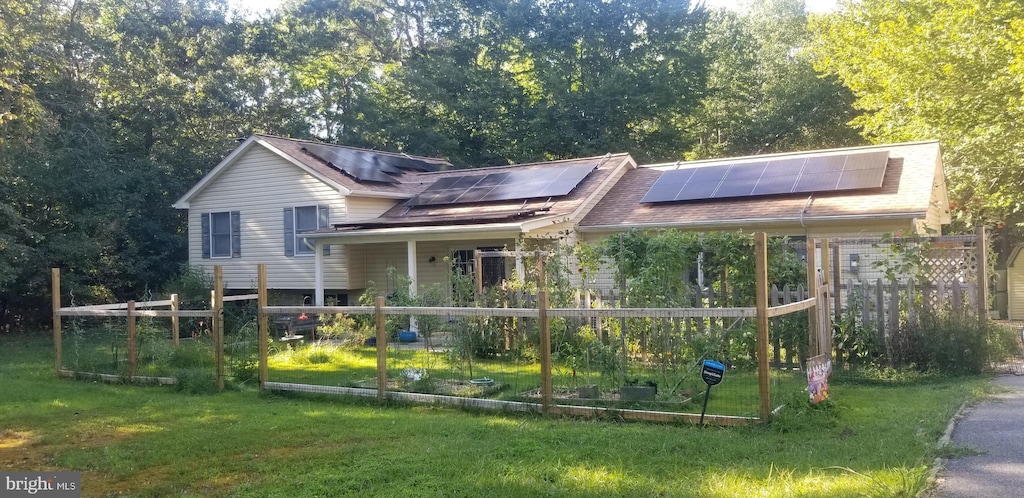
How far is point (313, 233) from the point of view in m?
18.1

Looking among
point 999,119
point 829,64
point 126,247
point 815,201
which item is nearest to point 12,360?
point 126,247

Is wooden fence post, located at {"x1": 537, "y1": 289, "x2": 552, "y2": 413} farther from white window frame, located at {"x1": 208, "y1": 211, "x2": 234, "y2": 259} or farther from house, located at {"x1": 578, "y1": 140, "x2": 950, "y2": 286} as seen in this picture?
white window frame, located at {"x1": 208, "y1": 211, "x2": 234, "y2": 259}

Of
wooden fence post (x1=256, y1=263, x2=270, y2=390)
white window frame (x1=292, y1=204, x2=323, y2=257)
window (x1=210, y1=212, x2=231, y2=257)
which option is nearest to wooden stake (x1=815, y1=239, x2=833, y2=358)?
wooden fence post (x1=256, y1=263, x2=270, y2=390)

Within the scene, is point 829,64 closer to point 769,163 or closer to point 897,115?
point 897,115

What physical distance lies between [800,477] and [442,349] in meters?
5.69

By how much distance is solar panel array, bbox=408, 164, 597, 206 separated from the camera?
18281 millimetres

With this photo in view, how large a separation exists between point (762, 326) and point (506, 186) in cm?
1281

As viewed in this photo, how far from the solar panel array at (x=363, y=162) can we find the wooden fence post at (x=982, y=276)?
47.0 ft

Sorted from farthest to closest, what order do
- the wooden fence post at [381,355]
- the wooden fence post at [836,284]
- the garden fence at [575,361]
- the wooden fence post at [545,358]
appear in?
the wooden fence post at [836,284]
the wooden fence post at [381,355]
the wooden fence post at [545,358]
the garden fence at [575,361]

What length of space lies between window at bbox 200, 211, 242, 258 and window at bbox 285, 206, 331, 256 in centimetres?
195

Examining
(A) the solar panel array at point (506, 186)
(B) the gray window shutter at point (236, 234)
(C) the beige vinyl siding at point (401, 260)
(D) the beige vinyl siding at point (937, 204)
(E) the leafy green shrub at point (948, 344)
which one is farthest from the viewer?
(B) the gray window shutter at point (236, 234)

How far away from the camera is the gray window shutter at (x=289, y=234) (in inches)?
785

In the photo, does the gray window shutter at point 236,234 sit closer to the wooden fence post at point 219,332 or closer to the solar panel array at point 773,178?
the solar panel array at point 773,178

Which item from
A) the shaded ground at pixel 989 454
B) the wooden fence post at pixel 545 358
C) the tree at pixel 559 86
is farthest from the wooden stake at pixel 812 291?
the tree at pixel 559 86
